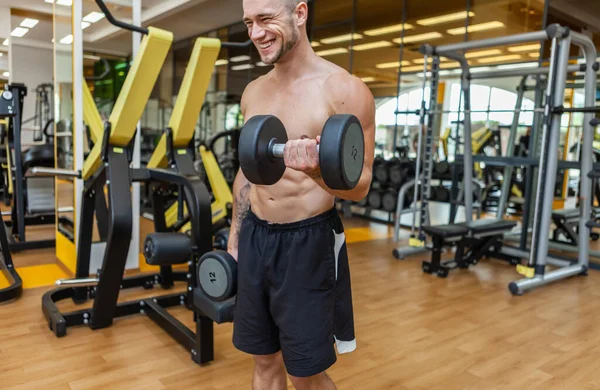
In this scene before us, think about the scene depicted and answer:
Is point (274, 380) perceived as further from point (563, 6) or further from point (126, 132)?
point (563, 6)

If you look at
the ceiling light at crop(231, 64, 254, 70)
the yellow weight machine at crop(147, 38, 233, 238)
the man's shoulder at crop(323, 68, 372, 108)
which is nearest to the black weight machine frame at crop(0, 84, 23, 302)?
the yellow weight machine at crop(147, 38, 233, 238)

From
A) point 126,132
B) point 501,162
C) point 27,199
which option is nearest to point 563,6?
point 501,162

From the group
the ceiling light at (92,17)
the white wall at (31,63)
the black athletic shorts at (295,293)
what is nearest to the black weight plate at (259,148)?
the black athletic shorts at (295,293)

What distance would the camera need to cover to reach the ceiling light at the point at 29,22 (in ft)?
25.6

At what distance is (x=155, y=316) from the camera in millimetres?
2389

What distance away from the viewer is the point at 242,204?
129 centimetres

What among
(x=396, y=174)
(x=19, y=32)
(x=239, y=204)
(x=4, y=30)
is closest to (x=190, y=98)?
(x=239, y=204)

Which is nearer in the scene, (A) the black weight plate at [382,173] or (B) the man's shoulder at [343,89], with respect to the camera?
(B) the man's shoulder at [343,89]

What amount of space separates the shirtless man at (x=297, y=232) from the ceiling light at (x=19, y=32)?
346 inches

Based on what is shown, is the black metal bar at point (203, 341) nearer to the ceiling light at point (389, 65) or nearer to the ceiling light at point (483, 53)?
the ceiling light at point (483, 53)

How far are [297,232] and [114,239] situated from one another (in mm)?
1394

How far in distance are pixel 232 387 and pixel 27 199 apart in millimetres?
3850

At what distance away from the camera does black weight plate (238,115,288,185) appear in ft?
2.82

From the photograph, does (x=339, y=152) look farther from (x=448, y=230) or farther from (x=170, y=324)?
(x=448, y=230)
